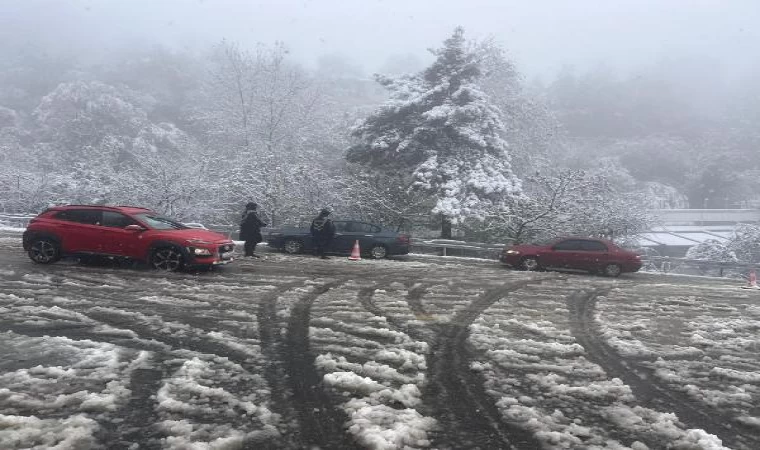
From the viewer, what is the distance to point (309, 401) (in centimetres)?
452

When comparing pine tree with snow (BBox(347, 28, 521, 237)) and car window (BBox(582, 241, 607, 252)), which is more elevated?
pine tree with snow (BBox(347, 28, 521, 237))

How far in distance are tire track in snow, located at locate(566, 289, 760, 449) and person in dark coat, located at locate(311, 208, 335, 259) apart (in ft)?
33.1

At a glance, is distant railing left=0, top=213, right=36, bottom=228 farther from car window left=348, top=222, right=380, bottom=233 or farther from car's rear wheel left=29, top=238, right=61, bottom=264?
car window left=348, top=222, right=380, bottom=233

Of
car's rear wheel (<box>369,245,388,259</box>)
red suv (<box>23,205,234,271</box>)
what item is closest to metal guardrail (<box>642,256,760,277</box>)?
car's rear wheel (<box>369,245,388,259</box>)

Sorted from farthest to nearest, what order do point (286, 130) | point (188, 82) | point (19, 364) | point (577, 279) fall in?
point (188, 82), point (286, 130), point (577, 279), point (19, 364)

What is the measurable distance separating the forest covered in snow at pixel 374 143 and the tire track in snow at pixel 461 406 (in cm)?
1499

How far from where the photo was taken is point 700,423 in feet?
14.4

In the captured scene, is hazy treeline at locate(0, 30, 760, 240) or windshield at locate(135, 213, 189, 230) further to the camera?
hazy treeline at locate(0, 30, 760, 240)

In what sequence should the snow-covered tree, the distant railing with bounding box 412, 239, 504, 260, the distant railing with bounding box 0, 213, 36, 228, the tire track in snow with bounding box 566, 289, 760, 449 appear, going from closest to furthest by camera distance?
1. the tire track in snow with bounding box 566, 289, 760, 449
2. the distant railing with bounding box 412, 239, 504, 260
3. the snow-covered tree
4. the distant railing with bounding box 0, 213, 36, 228

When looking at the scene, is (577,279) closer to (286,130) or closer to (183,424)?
(183,424)

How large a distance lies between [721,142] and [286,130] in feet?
169

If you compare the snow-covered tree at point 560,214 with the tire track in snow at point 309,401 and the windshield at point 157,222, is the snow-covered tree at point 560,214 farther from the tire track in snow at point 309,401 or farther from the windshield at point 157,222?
the tire track in snow at point 309,401

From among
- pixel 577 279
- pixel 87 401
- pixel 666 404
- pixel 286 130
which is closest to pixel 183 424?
pixel 87 401

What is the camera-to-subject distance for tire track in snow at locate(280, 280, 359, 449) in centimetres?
384
